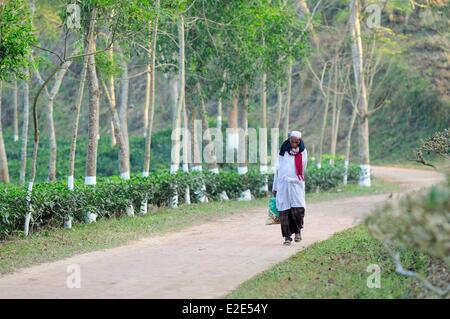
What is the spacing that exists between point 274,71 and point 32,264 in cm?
1543

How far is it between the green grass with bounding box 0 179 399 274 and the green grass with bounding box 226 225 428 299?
3.66m

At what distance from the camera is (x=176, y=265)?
13.0 meters

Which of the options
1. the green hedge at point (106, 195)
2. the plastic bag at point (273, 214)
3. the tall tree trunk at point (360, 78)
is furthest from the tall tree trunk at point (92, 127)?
the tall tree trunk at point (360, 78)

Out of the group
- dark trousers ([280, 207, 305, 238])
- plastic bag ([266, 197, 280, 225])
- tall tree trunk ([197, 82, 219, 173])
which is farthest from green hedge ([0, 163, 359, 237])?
dark trousers ([280, 207, 305, 238])

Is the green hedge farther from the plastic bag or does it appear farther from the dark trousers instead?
the dark trousers

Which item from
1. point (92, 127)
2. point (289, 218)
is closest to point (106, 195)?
point (92, 127)

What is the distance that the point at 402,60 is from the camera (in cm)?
5153

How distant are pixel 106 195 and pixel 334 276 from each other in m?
8.35

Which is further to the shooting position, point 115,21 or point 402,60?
point 402,60

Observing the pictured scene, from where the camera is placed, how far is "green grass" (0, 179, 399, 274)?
14.1 m

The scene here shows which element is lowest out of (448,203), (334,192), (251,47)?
(334,192)

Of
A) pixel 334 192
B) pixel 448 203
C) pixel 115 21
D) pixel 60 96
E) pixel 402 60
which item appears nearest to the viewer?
pixel 448 203
